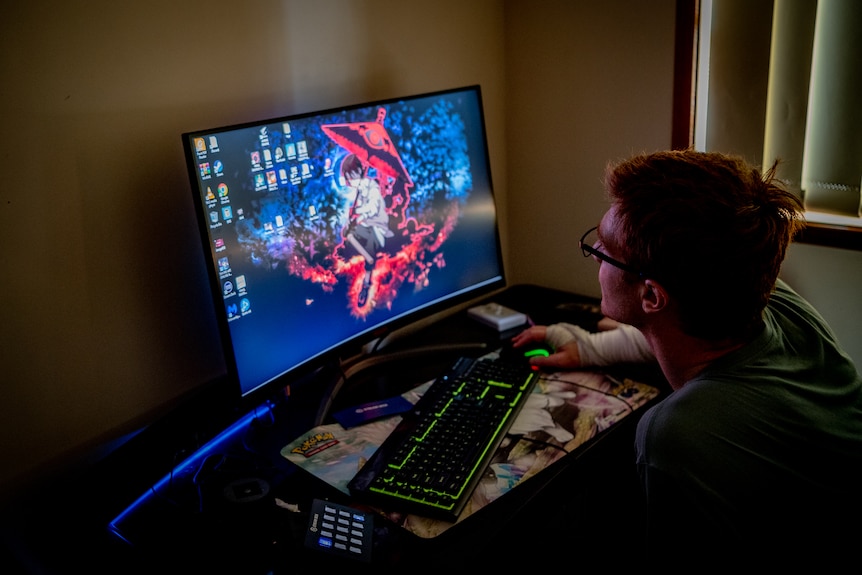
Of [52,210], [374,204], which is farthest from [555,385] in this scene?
[52,210]

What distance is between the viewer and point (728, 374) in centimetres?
115

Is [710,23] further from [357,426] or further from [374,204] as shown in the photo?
[357,426]

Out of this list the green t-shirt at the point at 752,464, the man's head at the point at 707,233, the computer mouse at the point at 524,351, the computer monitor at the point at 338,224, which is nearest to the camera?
the green t-shirt at the point at 752,464

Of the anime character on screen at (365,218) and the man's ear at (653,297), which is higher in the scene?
the anime character on screen at (365,218)

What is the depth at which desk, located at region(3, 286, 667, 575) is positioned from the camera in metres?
1.16

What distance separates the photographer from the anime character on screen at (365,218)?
159 cm

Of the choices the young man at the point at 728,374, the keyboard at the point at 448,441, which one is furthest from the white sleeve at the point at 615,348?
the young man at the point at 728,374

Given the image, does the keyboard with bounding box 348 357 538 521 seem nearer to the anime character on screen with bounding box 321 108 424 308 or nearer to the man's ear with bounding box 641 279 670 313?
the anime character on screen with bounding box 321 108 424 308

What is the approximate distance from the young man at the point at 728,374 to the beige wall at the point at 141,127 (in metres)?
0.77

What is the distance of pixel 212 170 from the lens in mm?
1330

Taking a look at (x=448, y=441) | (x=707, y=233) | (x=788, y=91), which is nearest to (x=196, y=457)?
(x=448, y=441)

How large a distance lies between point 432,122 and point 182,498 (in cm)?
99

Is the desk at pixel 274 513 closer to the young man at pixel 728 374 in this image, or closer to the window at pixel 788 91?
the young man at pixel 728 374

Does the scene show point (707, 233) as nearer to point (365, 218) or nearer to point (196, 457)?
point (365, 218)
